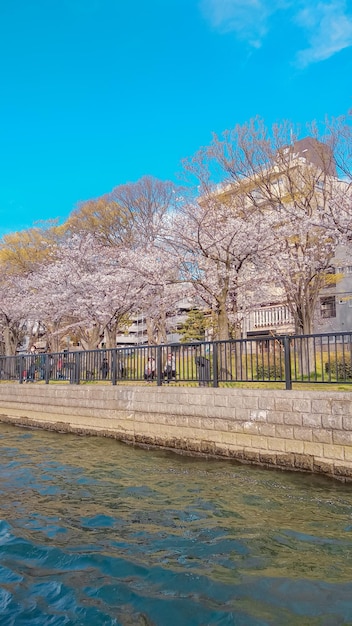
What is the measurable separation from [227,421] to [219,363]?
1638 mm

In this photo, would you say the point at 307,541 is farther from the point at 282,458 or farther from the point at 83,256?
the point at 83,256

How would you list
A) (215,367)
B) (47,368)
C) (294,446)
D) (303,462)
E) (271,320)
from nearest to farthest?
(303,462) → (294,446) → (215,367) → (47,368) → (271,320)

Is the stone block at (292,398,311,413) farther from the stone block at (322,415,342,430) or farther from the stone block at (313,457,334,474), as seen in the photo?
the stone block at (313,457,334,474)

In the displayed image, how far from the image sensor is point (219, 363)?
10.4 meters

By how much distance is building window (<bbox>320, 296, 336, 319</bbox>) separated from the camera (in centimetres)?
3312

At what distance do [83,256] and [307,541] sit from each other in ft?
71.4

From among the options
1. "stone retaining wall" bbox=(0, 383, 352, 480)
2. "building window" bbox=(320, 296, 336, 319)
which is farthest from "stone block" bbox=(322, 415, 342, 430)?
"building window" bbox=(320, 296, 336, 319)

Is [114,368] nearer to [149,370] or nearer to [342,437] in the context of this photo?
[149,370]

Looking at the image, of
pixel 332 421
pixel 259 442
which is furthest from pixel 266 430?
pixel 332 421

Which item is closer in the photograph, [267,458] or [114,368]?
[267,458]

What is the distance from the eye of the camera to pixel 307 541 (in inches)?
186

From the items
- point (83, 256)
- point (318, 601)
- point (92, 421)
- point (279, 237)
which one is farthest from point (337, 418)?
point (83, 256)

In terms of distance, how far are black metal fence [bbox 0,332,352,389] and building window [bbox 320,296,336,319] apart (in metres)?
23.4

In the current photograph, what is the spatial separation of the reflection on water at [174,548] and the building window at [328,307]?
2720cm
